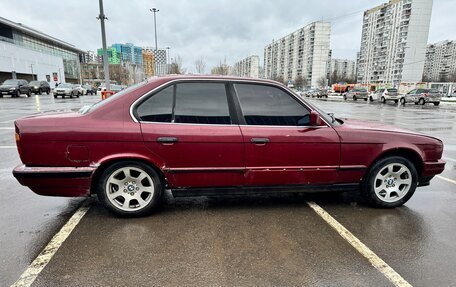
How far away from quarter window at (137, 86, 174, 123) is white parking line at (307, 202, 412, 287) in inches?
89.6

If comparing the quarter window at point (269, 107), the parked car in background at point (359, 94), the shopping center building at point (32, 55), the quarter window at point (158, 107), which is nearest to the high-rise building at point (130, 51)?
the shopping center building at point (32, 55)

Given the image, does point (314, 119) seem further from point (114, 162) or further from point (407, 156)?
point (114, 162)

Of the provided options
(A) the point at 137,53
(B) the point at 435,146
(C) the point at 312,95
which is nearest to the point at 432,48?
(C) the point at 312,95

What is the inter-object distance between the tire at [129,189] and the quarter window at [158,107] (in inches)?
22.0

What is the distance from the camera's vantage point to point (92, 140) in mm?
3312

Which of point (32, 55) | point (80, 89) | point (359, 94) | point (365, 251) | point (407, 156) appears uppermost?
point (32, 55)

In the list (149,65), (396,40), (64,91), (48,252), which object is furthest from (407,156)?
(396,40)

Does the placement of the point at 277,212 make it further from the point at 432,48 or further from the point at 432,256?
the point at 432,48

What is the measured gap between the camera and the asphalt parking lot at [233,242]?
2543mm

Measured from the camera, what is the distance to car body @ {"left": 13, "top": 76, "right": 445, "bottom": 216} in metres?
3.33

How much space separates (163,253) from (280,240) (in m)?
1.21

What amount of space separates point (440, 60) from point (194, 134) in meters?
144

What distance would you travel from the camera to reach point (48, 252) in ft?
9.38

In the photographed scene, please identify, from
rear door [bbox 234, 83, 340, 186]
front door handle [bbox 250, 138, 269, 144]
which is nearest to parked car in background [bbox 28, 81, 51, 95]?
rear door [bbox 234, 83, 340, 186]
